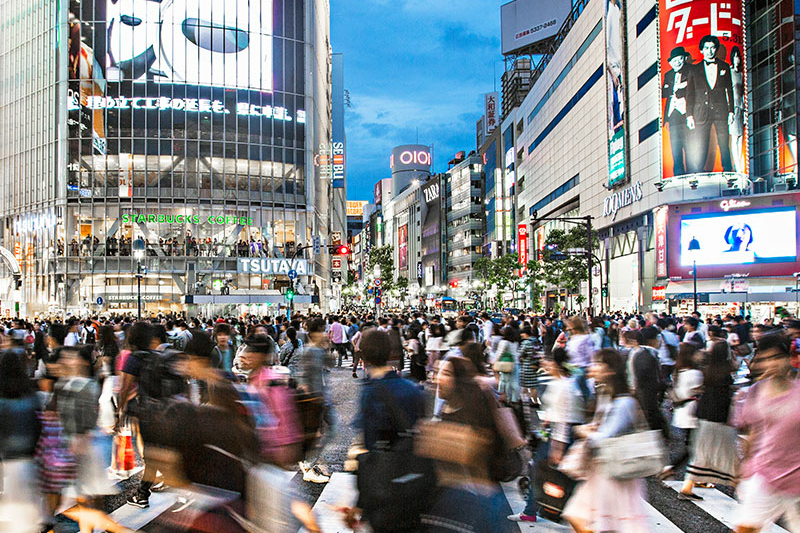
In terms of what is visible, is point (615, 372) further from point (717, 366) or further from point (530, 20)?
point (530, 20)

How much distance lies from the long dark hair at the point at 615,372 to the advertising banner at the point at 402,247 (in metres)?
164

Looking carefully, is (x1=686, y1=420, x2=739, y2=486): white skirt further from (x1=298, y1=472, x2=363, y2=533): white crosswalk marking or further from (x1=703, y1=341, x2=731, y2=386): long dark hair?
(x1=298, y1=472, x2=363, y2=533): white crosswalk marking

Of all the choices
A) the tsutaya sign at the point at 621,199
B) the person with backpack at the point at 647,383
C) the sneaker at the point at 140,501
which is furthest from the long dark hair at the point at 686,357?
the tsutaya sign at the point at 621,199

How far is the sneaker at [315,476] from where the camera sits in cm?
855

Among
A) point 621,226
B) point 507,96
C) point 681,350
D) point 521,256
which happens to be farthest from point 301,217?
point 507,96

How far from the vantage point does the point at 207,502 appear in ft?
12.2

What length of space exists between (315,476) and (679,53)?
4641cm

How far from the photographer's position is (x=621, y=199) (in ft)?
186

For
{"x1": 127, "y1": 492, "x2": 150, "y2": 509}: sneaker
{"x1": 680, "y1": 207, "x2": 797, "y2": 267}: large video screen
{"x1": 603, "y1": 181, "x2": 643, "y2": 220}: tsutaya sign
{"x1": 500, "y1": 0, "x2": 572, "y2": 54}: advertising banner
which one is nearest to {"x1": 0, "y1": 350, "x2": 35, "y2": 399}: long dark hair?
{"x1": 127, "y1": 492, "x2": 150, "y2": 509}: sneaker

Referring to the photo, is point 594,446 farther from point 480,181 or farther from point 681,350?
point 480,181

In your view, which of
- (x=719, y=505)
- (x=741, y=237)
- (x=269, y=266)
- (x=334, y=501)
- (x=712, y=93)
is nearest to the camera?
(x=719, y=505)

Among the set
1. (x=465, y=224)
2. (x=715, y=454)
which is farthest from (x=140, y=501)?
(x=465, y=224)

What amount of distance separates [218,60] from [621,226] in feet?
118

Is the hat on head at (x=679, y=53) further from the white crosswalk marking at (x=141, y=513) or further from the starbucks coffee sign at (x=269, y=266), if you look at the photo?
the white crosswalk marking at (x=141, y=513)
